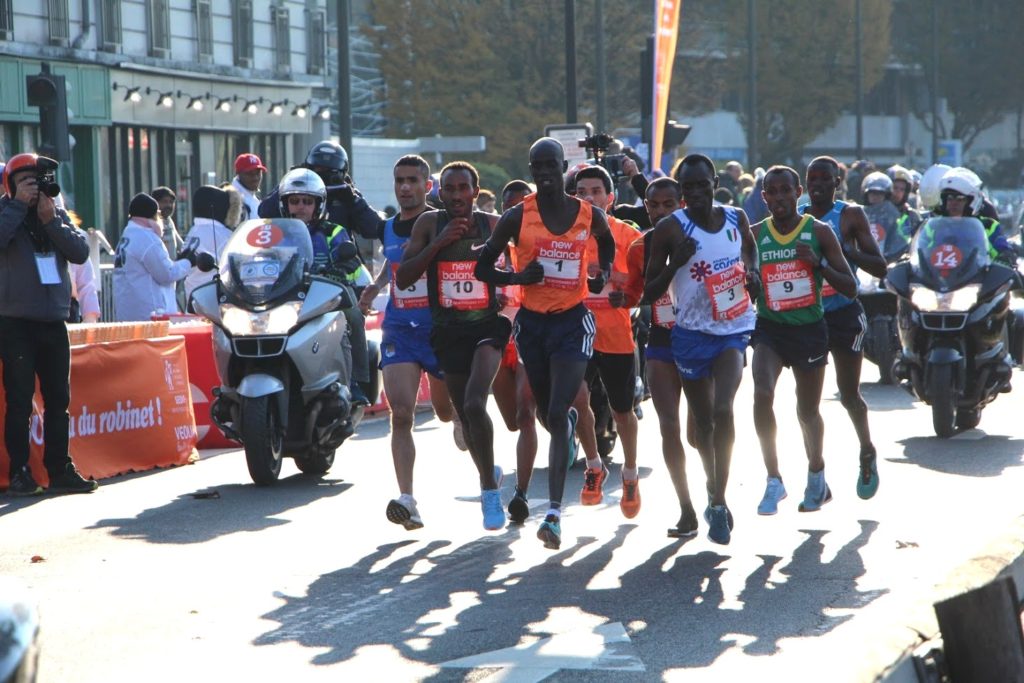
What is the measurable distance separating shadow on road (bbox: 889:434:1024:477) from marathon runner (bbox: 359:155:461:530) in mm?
3279

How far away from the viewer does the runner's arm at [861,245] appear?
32.6ft

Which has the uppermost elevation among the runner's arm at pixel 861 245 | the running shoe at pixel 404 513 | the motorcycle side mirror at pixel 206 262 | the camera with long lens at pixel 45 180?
the camera with long lens at pixel 45 180

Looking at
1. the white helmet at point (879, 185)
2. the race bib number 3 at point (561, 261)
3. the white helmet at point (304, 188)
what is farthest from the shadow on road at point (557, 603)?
the white helmet at point (879, 185)

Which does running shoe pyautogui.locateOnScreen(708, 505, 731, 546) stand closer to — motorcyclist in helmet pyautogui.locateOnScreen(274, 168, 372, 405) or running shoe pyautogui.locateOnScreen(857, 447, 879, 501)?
running shoe pyautogui.locateOnScreen(857, 447, 879, 501)

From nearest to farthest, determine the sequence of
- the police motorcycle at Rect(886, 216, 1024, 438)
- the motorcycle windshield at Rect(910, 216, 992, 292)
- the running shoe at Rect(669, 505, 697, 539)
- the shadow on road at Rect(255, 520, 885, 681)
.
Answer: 1. the shadow on road at Rect(255, 520, 885, 681)
2. the running shoe at Rect(669, 505, 697, 539)
3. the police motorcycle at Rect(886, 216, 1024, 438)
4. the motorcycle windshield at Rect(910, 216, 992, 292)

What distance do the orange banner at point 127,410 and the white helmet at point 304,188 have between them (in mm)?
1373

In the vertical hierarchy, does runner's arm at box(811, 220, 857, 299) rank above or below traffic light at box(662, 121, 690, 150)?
below

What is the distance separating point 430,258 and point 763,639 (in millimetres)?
2967

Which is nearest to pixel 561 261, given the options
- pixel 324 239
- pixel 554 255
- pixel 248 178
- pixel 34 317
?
pixel 554 255

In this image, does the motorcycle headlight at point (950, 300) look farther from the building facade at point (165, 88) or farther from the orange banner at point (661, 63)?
the building facade at point (165, 88)

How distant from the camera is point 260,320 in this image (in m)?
11.2

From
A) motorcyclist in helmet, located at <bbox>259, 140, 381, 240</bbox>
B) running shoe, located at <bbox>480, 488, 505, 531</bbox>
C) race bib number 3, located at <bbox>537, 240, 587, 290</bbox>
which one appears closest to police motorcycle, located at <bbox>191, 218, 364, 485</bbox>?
motorcyclist in helmet, located at <bbox>259, 140, 381, 240</bbox>

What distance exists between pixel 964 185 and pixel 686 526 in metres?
5.27

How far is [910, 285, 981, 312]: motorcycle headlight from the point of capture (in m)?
13.1
